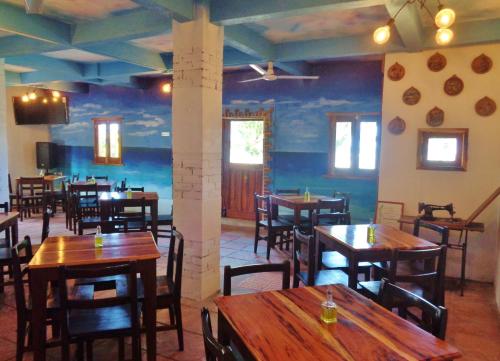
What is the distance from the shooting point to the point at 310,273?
3016mm

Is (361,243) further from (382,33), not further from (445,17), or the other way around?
(445,17)

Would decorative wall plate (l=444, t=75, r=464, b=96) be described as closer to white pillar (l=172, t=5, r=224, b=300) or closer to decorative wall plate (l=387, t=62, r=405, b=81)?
decorative wall plate (l=387, t=62, r=405, b=81)

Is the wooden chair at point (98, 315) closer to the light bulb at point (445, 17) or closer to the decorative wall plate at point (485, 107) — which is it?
the light bulb at point (445, 17)

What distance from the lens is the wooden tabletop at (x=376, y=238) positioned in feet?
9.71

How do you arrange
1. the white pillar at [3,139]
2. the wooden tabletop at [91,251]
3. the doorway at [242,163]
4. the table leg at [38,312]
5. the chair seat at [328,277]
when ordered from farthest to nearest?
the doorway at [242,163] → the white pillar at [3,139] → the chair seat at [328,277] → the wooden tabletop at [91,251] → the table leg at [38,312]

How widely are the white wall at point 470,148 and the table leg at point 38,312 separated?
13.1 ft

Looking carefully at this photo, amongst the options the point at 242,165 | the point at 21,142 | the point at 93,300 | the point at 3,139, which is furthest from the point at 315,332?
the point at 21,142

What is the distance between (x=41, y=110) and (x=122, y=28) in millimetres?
5984

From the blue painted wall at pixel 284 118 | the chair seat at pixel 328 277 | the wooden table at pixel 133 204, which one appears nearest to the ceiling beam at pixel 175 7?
the wooden table at pixel 133 204

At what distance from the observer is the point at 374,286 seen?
9.71ft

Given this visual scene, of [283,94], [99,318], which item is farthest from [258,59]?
[99,318]

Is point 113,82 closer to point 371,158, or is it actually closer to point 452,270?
point 371,158

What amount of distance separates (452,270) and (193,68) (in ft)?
12.4

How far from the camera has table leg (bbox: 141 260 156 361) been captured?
2.51 m
